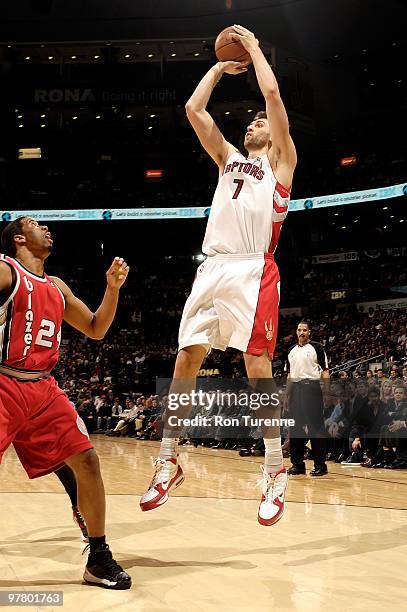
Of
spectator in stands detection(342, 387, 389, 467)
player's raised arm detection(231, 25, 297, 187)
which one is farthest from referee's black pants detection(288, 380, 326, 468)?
player's raised arm detection(231, 25, 297, 187)

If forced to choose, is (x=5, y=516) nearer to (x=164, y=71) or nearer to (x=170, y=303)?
(x=170, y=303)

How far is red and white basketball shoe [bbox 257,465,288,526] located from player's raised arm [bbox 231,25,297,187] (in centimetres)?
178

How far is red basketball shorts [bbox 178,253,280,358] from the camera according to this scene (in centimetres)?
402

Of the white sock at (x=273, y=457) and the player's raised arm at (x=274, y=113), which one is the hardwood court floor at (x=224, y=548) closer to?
the white sock at (x=273, y=457)

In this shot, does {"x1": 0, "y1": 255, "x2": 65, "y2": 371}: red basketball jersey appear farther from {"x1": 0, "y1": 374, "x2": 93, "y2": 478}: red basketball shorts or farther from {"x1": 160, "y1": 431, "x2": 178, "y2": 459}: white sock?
{"x1": 160, "y1": 431, "x2": 178, "y2": 459}: white sock

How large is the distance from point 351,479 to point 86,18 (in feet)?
85.7

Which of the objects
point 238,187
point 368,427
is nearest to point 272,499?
point 238,187

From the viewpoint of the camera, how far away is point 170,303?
2756 centimetres

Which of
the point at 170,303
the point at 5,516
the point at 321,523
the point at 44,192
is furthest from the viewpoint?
the point at 44,192

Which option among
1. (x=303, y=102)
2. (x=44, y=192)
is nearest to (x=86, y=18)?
(x=44, y=192)

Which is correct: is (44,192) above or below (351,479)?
above

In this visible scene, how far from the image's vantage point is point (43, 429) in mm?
3641

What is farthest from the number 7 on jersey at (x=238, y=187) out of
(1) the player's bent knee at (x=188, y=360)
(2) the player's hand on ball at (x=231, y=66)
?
(1) the player's bent knee at (x=188, y=360)

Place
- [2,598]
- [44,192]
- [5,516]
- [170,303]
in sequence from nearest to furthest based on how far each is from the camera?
[2,598], [5,516], [170,303], [44,192]
